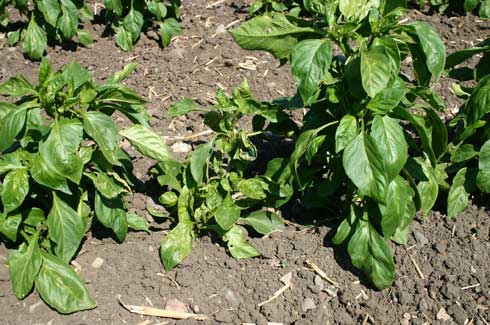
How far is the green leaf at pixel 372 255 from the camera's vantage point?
170 inches

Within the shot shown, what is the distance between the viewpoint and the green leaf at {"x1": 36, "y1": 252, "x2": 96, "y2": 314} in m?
4.22

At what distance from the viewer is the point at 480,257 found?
460 centimetres

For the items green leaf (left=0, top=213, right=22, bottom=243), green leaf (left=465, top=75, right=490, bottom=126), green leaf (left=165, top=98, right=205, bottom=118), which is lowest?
green leaf (left=0, top=213, right=22, bottom=243)

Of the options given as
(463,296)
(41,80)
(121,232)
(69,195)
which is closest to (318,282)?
(463,296)

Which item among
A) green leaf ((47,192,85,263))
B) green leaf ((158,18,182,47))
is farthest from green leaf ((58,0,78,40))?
green leaf ((47,192,85,263))

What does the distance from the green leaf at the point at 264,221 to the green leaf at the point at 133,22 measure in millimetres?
2511

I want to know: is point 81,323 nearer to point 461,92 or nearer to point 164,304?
point 164,304

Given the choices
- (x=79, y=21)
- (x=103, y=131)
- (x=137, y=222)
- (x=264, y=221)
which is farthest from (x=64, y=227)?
(x=79, y=21)

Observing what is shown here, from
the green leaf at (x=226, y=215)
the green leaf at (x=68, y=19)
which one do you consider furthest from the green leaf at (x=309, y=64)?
the green leaf at (x=68, y=19)

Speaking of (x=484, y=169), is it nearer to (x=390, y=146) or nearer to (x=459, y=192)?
(x=459, y=192)

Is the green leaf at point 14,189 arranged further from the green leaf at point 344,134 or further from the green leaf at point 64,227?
the green leaf at point 344,134

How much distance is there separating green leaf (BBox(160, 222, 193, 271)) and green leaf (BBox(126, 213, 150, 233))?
0.20 metres

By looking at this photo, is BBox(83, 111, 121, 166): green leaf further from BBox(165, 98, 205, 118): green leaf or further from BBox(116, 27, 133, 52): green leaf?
BBox(116, 27, 133, 52): green leaf

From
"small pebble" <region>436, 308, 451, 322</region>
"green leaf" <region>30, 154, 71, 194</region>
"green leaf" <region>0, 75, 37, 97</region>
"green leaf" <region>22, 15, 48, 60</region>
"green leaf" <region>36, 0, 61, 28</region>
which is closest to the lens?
"green leaf" <region>30, 154, 71, 194</region>
